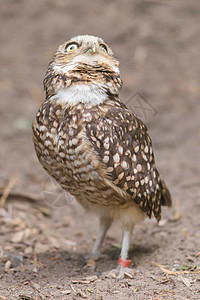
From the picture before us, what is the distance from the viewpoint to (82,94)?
331 centimetres

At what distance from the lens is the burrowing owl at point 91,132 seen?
326 centimetres

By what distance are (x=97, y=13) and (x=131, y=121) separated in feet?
19.8

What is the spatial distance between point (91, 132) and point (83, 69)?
49cm

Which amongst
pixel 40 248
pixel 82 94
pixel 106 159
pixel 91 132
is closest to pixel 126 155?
pixel 106 159

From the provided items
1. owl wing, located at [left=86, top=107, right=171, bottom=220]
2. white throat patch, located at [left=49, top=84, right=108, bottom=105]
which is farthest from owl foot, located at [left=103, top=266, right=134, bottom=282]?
white throat patch, located at [left=49, top=84, right=108, bottom=105]

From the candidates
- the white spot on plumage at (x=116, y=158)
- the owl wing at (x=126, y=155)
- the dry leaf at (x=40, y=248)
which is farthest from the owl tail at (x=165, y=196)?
the dry leaf at (x=40, y=248)

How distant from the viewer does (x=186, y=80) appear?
7863 millimetres

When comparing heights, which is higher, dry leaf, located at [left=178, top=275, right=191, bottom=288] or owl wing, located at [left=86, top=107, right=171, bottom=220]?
owl wing, located at [left=86, top=107, right=171, bottom=220]

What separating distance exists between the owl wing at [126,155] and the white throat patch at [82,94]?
14cm

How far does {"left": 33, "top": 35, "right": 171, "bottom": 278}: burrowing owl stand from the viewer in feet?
10.7

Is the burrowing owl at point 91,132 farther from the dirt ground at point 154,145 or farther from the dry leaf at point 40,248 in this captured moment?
the dry leaf at point 40,248

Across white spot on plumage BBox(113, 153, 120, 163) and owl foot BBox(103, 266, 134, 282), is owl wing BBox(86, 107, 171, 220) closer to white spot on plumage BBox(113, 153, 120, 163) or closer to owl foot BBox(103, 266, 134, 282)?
white spot on plumage BBox(113, 153, 120, 163)

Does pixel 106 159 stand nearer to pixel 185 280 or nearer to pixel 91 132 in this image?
pixel 91 132

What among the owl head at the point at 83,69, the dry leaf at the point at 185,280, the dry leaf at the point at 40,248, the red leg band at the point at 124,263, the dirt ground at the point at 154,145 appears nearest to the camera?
the dry leaf at the point at 185,280
